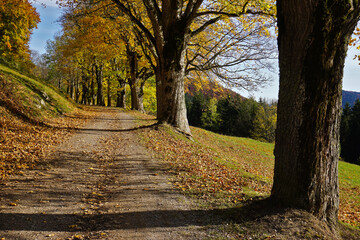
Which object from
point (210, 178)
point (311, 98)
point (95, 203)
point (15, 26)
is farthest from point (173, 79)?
point (15, 26)

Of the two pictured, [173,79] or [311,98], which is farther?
[173,79]

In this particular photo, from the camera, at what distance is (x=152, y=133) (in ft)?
37.1

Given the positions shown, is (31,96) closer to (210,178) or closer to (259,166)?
(210,178)

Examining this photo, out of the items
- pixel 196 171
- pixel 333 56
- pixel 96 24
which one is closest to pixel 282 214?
pixel 333 56

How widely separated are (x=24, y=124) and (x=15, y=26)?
395 inches

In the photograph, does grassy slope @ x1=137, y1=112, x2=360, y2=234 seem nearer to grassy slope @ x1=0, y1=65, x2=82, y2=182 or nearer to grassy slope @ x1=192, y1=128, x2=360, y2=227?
grassy slope @ x1=192, y1=128, x2=360, y2=227

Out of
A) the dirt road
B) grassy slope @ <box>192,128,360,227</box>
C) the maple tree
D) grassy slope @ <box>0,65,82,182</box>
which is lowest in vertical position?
grassy slope @ <box>192,128,360,227</box>

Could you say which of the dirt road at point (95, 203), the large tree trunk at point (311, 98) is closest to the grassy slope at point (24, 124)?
the dirt road at point (95, 203)

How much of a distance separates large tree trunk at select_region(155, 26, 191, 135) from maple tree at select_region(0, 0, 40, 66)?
10432mm

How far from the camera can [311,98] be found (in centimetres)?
386

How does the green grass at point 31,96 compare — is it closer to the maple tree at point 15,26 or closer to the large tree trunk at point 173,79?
the maple tree at point 15,26

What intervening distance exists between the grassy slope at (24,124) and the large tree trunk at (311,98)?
628cm

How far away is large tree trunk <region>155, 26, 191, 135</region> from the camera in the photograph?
11.2 m

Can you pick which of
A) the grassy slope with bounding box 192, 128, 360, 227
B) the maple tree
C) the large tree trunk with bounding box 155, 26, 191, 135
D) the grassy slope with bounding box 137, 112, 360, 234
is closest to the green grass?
the maple tree
